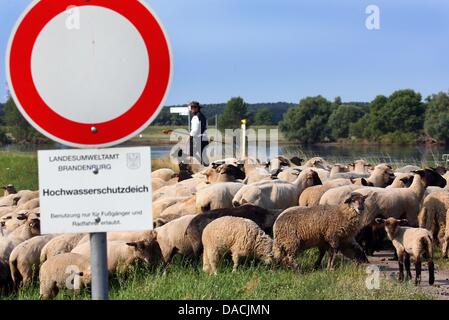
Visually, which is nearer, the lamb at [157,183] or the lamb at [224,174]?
the lamb at [224,174]

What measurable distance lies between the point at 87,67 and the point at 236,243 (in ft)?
17.1

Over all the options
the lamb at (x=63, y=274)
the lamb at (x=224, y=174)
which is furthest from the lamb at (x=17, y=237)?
the lamb at (x=224, y=174)

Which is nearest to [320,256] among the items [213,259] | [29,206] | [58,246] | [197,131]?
[213,259]

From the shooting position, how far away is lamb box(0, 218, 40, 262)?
955 cm

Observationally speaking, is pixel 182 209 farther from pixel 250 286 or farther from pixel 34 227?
pixel 250 286

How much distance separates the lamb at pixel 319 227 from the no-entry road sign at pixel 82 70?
17.8 feet

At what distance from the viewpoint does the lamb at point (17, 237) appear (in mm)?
9550

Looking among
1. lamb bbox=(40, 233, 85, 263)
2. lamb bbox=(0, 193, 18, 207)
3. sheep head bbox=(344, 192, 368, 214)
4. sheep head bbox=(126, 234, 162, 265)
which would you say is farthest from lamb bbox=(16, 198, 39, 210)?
sheep head bbox=(344, 192, 368, 214)

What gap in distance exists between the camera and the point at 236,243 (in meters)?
8.28

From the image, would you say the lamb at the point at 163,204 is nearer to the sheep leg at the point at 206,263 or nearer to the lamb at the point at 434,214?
the sheep leg at the point at 206,263

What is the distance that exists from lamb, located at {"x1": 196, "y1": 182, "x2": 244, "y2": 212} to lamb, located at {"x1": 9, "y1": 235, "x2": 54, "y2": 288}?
3.09m

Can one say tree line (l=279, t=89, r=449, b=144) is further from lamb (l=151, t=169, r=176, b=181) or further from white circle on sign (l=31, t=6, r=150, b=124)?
white circle on sign (l=31, t=6, r=150, b=124)

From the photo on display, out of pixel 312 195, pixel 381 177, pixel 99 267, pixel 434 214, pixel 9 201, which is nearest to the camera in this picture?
pixel 99 267

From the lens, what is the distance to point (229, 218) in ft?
28.0
